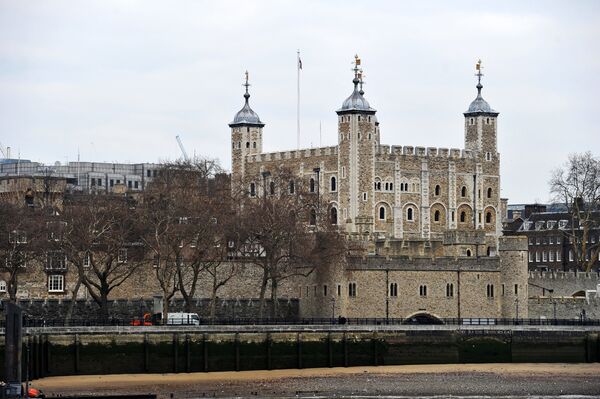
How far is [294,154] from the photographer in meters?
136

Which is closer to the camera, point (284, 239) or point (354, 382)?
point (354, 382)

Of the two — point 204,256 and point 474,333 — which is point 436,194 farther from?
point 474,333

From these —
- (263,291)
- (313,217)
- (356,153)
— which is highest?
(356,153)

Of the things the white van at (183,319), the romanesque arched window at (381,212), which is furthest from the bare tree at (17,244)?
the romanesque arched window at (381,212)

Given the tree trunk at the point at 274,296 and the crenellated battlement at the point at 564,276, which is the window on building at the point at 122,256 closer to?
the tree trunk at the point at 274,296

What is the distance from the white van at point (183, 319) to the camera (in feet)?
305

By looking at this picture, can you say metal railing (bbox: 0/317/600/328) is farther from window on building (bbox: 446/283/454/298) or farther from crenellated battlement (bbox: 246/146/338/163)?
crenellated battlement (bbox: 246/146/338/163)

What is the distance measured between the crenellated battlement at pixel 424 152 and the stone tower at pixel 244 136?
11.9 meters

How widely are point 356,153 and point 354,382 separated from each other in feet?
160

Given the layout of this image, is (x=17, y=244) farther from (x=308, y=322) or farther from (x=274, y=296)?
(x=308, y=322)

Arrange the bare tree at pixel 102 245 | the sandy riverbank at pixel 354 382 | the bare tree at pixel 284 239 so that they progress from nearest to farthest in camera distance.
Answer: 1. the sandy riverbank at pixel 354 382
2. the bare tree at pixel 102 245
3. the bare tree at pixel 284 239

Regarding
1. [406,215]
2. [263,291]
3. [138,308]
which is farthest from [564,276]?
[138,308]

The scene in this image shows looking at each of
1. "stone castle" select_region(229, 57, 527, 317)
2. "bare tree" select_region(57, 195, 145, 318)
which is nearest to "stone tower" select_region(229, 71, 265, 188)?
"stone castle" select_region(229, 57, 527, 317)

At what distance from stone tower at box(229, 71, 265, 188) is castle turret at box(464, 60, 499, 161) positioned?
1558 centimetres
